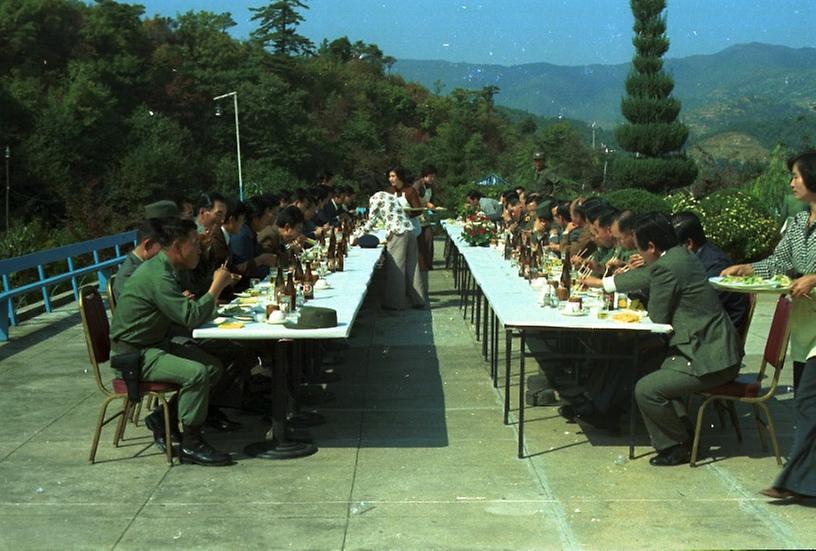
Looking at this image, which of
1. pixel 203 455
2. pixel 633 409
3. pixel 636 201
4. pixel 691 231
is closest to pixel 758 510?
pixel 633 409

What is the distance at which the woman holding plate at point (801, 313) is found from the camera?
606cm

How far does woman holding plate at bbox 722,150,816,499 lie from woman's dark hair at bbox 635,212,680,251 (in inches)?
22.9

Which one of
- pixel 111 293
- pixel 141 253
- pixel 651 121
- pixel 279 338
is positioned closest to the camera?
pixel 279 338

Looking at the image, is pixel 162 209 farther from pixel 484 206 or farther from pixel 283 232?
pixel 484 206

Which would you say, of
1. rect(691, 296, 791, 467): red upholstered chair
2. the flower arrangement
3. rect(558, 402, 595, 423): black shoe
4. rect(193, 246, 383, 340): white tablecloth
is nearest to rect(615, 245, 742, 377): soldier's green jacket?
rect(691, 296, 791, 467): red upholstered chair

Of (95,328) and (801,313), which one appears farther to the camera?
(95,328)

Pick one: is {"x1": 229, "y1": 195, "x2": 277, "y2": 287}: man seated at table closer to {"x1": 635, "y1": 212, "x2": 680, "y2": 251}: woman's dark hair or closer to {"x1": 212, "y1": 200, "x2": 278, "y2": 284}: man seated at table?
{"x1": 212, "y1": 200, "x2": 278, "y2": 284}: man seated at table

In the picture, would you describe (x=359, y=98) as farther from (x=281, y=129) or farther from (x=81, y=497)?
(x=81, y=497)

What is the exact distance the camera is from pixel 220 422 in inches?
312

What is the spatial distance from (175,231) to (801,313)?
3663 millimetres

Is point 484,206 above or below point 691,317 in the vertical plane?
below

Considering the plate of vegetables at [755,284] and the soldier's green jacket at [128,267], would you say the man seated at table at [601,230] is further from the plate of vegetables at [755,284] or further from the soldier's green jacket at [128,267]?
the soldier's green jacket at [128,267]

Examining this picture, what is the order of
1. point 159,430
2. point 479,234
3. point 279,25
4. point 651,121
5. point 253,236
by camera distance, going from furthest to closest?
point 279,25
point 651,121
point 479,234
point 253,236
point 159,430

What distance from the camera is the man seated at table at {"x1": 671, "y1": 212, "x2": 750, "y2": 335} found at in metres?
7.82
